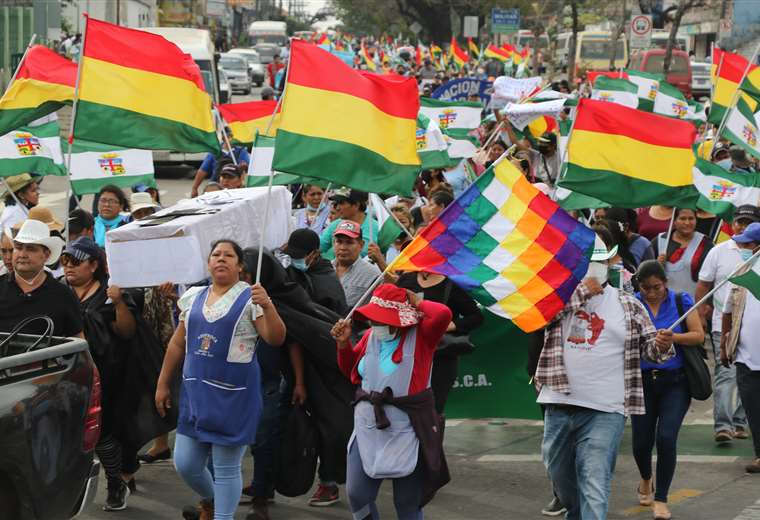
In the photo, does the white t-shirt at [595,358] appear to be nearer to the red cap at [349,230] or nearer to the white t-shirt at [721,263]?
the red cap at [349,230]

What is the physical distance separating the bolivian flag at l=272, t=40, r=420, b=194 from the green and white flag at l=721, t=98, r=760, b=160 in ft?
15.2

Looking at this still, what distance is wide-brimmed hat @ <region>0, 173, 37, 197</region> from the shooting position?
11.5m

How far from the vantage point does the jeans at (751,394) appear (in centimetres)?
877

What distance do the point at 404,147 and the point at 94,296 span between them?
2017 mm

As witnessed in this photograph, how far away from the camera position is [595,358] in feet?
22.6

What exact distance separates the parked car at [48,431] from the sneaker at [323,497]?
2.18m

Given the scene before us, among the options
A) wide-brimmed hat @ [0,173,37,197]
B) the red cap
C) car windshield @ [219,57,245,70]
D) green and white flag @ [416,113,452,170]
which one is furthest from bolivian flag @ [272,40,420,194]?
car windshield @ [219,57,245,70]

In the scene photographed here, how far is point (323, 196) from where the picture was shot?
1195 cm

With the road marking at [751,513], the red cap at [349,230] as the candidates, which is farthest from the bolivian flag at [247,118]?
the road marking at [751,513]

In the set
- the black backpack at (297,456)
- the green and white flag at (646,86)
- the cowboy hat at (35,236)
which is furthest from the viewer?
the green and white flag at (646,86)

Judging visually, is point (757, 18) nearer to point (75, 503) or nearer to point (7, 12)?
point (7, 12)

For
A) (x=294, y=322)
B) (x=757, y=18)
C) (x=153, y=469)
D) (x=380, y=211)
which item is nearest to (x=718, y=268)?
(x=380, y=211)

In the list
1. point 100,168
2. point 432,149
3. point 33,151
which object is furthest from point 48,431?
point 432,149

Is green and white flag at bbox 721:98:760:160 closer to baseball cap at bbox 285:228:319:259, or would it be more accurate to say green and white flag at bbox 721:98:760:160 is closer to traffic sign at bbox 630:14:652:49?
baseball cap at bbox 285:228:319:259
